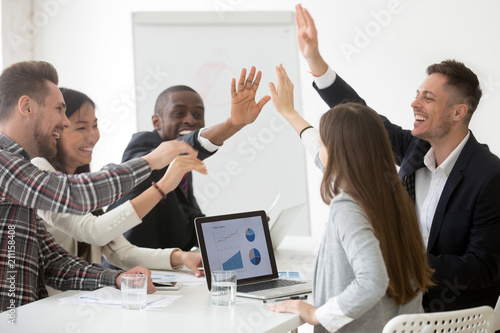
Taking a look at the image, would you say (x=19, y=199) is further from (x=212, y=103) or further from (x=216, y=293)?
(x=212, y=103)

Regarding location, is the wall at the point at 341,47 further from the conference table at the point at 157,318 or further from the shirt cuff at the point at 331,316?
the shirt cuff at the point at 331,316

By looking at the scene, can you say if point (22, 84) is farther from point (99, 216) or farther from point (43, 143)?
point (99, 216)

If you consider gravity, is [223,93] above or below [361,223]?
above

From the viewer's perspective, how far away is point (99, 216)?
2.08m

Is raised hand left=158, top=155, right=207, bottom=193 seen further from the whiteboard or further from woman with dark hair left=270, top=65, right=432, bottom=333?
the whiteboard

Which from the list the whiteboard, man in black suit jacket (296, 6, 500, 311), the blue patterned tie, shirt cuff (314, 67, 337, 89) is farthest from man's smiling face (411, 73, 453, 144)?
the whiteboard

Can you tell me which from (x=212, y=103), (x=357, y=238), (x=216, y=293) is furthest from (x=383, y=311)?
(x=212, y=103)

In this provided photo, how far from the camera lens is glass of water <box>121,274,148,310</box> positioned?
1.58 metres

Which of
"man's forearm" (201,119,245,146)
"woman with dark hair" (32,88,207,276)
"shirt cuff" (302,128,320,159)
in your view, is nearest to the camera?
"woman with dark hair" (32,88,207,276)

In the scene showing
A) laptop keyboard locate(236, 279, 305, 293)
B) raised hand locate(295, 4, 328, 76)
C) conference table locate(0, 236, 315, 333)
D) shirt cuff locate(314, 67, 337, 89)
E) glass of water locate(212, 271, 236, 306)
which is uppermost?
raised hand locate(295, 4, 328, 76)

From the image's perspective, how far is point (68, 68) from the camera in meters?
4.31

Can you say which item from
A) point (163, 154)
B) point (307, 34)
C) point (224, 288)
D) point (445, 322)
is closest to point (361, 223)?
point (445, 322)

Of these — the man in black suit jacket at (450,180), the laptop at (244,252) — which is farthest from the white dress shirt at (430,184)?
the laptop at (244,252)

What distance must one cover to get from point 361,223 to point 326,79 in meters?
1.07
